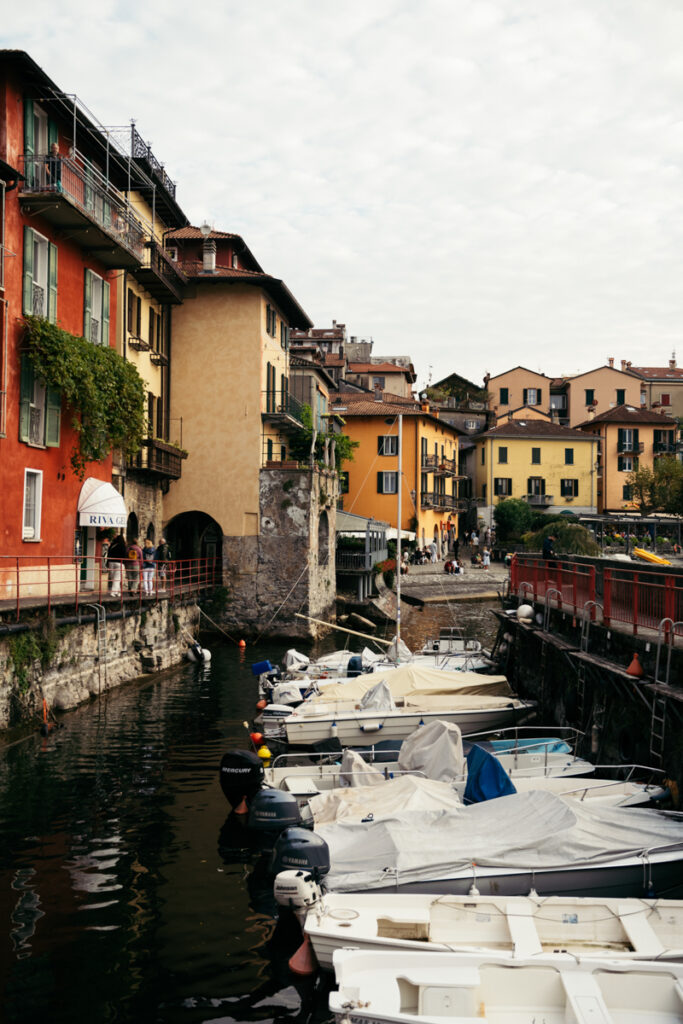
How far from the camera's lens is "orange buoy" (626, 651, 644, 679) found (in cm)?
1469

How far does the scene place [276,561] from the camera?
124ft

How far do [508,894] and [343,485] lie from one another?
178 feet

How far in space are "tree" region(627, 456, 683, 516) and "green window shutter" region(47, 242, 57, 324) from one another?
2301 inches

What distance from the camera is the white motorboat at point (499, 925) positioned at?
8758 millimetres

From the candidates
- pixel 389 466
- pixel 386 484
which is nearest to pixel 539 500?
pixel 389 466

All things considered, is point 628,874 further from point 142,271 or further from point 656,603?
point 142,271

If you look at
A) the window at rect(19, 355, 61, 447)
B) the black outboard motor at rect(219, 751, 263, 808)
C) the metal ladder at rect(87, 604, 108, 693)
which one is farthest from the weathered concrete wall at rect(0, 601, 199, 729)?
the black outboard motor at rect(219, 751, 263, 808)

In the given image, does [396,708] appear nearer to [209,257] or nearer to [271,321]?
A: [271,321]

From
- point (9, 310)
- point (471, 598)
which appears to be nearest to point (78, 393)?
point (9, 310)

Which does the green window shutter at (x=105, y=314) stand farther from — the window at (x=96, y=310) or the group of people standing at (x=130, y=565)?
the group of people standing at (x=130, y=565)

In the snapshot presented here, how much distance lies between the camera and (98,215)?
85.8 feet

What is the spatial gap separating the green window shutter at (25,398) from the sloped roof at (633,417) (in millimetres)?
67080

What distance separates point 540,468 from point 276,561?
46.1 m

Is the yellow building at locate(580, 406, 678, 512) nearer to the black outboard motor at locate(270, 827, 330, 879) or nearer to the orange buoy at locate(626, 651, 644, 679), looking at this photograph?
the orange buoy at locate(626, 651, 644, 679)
